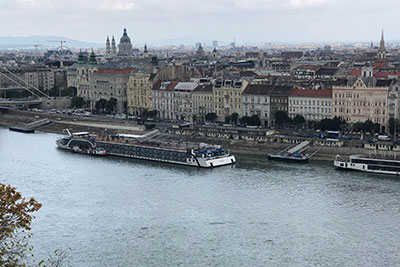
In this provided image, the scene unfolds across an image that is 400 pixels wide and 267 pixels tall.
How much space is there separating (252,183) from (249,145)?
9.37 m

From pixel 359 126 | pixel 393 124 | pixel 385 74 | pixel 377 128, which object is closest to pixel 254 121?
pixel 359 126

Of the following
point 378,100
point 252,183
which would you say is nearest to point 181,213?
point 252,183

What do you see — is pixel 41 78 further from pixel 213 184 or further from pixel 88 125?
pixel 213 184

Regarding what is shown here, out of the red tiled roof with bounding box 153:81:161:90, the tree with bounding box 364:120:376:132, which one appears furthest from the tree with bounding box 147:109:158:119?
the tree with bounding box 364:120:376:132

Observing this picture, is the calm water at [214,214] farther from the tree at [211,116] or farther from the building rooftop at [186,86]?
the building rooftop at [186,86]

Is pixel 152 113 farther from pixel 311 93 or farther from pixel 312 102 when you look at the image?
pixel 312 102

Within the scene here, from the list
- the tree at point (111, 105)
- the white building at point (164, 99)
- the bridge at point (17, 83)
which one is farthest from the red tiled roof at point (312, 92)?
the bridge at point (17, 83)

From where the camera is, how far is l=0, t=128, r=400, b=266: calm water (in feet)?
63.1

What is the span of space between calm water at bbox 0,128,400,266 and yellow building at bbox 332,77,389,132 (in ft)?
27.6

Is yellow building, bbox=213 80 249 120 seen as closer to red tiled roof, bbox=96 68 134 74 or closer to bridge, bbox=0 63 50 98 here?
red tiled roof, bbox=96 68 134 74

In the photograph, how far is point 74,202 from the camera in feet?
83.4

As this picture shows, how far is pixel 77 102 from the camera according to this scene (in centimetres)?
6069

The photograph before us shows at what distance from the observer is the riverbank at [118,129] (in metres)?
34.4

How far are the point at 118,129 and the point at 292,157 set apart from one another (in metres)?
15.2
